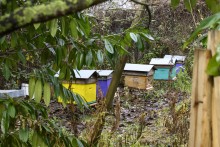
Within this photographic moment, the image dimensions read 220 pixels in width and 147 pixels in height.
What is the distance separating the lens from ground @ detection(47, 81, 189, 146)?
2.94 meters

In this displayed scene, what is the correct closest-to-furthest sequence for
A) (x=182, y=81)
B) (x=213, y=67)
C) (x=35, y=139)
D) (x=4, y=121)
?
(x=213, y=67), (x=4, y=121), (x=35, y=139), (x=182, y=81)

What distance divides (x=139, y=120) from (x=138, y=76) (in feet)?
9.43

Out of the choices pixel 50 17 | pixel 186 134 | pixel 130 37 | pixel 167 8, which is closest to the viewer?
pixel 50 17

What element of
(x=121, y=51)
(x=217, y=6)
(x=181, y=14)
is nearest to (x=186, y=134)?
(x=121, y=51)

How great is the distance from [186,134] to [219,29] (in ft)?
8.47

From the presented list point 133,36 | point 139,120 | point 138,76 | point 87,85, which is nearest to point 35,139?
point 133,36

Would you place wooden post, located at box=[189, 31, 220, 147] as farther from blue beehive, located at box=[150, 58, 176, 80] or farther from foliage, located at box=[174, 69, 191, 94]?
blue beehive, located at box=[150, 58, 176, 80]

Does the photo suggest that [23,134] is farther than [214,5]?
Yes

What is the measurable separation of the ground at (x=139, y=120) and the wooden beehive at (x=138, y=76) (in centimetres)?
16

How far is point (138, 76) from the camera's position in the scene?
6.04 metres

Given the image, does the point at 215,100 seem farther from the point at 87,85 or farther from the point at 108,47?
the point at 87,85

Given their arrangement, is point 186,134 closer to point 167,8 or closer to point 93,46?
point 93,46

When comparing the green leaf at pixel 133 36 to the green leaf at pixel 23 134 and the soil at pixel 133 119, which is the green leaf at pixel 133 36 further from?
the soil at pixel 133 119

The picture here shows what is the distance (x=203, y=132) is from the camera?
52cm
